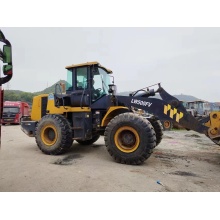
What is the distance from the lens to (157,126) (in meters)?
6.98

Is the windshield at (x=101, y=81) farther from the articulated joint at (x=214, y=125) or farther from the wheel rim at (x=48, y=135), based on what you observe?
the articulated joint at (x=214, y=125)

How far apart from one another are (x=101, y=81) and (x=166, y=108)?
232 cm

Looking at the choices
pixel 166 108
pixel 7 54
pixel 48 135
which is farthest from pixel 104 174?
pixel 48 135

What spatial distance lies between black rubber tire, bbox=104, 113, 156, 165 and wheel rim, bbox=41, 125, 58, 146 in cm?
201

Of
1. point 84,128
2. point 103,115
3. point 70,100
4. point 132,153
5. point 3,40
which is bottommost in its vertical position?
point 132,153

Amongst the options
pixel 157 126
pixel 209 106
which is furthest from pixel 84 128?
pixel 209 106

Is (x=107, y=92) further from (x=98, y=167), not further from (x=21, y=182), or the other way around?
(x=21, y=182)

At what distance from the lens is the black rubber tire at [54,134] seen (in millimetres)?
6426

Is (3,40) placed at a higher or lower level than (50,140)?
higher

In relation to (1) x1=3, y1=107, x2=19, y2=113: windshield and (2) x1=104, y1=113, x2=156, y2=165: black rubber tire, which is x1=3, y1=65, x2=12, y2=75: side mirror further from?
(1) x1=3, y1=107, x2=19, y2=113: windshield

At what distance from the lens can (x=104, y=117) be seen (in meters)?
6.24

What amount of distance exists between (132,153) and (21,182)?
2559mm

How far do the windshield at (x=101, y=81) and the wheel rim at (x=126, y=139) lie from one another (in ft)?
6.20

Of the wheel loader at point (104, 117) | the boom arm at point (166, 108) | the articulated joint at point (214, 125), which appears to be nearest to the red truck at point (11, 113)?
the wheel loader at point (104, 117)
